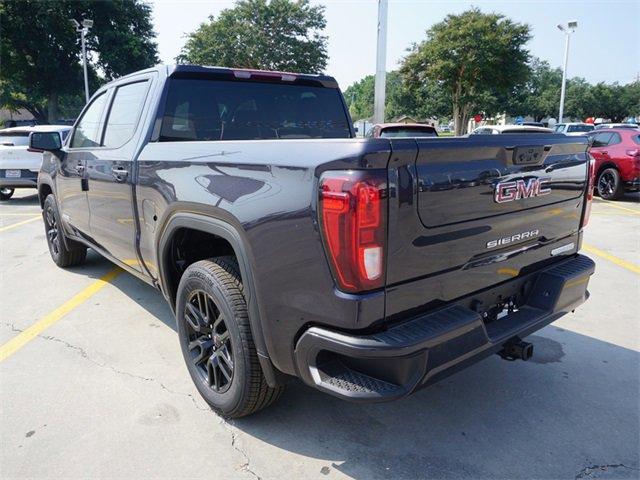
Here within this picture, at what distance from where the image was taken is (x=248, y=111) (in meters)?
3.68

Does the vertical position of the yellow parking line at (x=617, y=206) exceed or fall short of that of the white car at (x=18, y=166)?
it falls short

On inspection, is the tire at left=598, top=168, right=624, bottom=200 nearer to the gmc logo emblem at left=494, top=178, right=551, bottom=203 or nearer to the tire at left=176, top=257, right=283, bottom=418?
the gmc logo emblem at left=494, top=178, right=551, bottom=203

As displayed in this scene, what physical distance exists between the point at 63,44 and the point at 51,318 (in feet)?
119

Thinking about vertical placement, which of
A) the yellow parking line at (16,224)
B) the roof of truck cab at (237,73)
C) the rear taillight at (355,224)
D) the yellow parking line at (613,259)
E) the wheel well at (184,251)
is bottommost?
the yellow parking line at (16,224)

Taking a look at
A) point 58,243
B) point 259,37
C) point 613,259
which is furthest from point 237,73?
point 259,37

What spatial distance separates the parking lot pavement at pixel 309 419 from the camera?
239 centimetres

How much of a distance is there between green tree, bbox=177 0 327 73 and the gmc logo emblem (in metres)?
36.8

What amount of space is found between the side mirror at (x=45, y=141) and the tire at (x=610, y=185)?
11.3 m

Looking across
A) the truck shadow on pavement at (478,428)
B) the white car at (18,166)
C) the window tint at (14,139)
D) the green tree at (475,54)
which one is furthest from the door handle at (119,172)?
the green tree at (475,54)

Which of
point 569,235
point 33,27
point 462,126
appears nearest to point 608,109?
point 462,126

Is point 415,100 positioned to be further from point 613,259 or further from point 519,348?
point 519,348

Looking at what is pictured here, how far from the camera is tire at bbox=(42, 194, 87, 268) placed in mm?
5469

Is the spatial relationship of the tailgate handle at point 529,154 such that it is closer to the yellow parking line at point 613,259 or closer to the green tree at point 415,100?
the yellow parking line at point 613,259

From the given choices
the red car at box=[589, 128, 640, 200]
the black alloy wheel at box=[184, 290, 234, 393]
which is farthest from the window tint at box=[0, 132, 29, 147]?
the red car at box=[589, 128, 640, 200]
